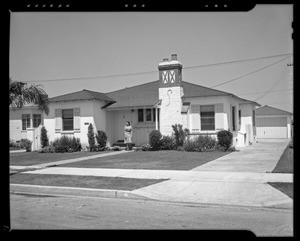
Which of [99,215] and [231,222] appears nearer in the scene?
[231,222]

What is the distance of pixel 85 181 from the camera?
1078cm

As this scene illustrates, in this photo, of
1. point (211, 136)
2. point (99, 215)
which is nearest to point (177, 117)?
point (211, 136)

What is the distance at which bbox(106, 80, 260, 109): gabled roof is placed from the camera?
898 inches

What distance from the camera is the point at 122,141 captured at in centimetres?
2533

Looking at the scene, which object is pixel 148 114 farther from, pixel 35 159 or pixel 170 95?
pixel 35 159

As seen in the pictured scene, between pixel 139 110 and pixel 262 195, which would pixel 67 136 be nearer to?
pixel 139 110

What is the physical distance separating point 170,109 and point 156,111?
107 centimetres

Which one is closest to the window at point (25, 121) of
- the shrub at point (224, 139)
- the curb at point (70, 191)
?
the shrub at point (224, 139)

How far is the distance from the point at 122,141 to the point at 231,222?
19409 mm

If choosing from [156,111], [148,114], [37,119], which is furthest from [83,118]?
[37,119]

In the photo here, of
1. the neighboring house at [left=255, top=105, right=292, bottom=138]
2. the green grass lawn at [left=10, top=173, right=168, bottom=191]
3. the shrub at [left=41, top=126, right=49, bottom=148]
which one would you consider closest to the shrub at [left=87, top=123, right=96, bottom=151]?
the shrub at [left=41, top=126, right=49, bottom=148]

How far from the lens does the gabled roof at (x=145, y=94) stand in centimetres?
2281

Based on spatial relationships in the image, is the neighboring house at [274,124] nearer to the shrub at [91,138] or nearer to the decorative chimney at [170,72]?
the decorative chimney at [170,72]

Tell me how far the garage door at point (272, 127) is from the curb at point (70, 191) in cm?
3288
